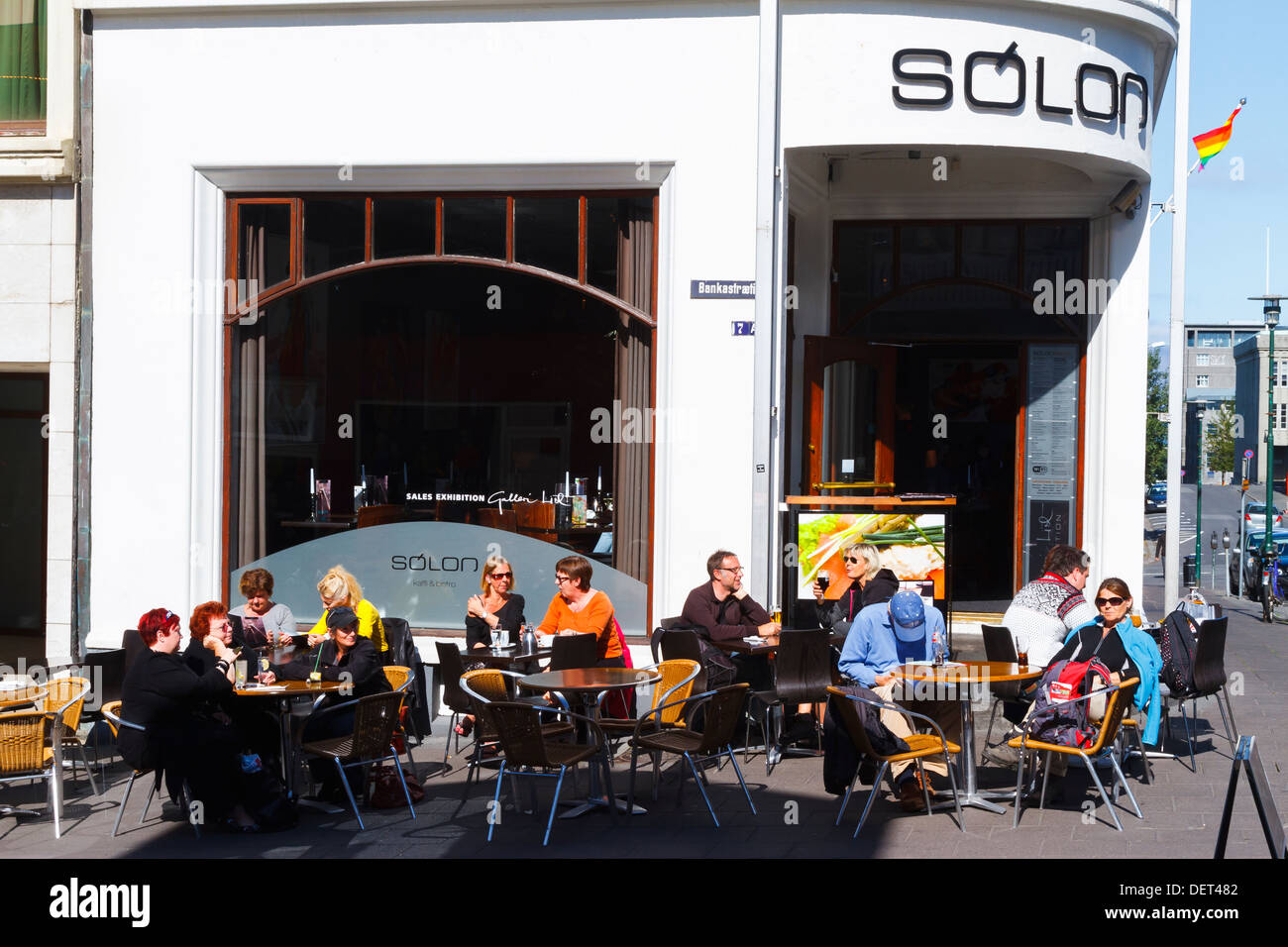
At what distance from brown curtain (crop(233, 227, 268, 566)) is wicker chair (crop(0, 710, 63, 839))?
11.8 feet

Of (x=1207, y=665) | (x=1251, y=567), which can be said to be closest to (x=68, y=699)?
(x=1207, y=665)

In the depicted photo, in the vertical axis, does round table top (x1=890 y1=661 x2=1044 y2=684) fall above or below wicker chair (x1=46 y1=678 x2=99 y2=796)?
above

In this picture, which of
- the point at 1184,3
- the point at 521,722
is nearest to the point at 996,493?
the point at 1184,3

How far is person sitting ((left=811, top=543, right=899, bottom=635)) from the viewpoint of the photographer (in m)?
9.37

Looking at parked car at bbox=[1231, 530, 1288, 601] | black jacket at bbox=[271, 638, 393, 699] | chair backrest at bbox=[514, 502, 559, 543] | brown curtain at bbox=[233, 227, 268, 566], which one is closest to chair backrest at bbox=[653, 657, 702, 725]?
black jacket at bbox=[271, 638, 393, 699]

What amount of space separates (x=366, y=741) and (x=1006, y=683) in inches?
157

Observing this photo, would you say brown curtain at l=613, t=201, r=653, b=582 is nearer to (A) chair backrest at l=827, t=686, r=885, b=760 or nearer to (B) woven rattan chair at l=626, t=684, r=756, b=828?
(B) woven rattan chair at l=626, t=684, r=756, b=828

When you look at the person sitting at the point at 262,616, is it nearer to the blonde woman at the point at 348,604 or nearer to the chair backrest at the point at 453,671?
the blonde woman at the point at 348,604

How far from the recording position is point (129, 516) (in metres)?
11.1

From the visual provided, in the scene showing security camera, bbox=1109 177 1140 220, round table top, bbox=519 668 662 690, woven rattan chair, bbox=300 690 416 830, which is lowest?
woven rattan chair, bbox=300 690 416 830

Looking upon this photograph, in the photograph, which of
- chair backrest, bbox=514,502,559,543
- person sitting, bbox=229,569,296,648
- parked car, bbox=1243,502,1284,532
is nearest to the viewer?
person sitting, bbox=229,569,296,648

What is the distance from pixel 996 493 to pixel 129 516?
8.74 m
